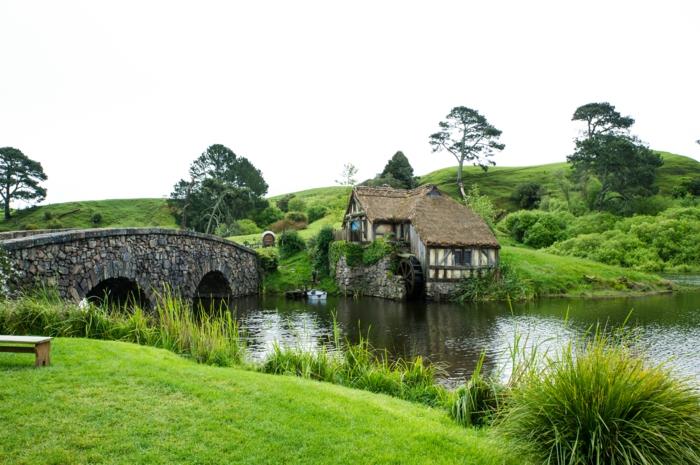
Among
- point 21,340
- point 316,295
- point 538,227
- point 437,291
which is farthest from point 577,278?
point 21,340

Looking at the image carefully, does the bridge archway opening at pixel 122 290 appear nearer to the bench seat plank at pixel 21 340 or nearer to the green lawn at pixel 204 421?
the bench seat plank at pixel 21 340

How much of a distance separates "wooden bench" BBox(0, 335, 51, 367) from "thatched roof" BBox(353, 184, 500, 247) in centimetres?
2616

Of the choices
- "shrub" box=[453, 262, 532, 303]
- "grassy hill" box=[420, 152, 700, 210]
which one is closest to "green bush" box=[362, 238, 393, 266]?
"shrub" box=[453, 262, 532, 303]

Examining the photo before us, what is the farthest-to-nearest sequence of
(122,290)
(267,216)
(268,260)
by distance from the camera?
(267,216), (268,260), (122,290)

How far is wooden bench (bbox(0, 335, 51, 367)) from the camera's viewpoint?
8078 millimetres

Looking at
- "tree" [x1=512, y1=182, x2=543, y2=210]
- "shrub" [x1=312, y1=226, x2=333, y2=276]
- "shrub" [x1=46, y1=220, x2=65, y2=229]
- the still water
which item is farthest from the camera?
"tree" [x1=512, y1=182, x2=543, y2=210]

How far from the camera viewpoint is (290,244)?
4456 cm

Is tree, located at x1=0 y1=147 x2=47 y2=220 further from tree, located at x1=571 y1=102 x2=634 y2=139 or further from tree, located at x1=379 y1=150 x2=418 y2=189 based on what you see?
tree, located at x1=571 y1=102 x2=634 y2=139

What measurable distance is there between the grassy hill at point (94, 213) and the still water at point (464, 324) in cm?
3691

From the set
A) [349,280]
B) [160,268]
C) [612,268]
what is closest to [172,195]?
[349,280]

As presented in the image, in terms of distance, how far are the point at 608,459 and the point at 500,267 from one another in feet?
99.5

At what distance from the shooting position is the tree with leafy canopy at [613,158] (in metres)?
55.8

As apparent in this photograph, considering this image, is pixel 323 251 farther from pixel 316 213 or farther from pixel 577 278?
pixel 316 213

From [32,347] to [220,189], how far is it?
166 ft
